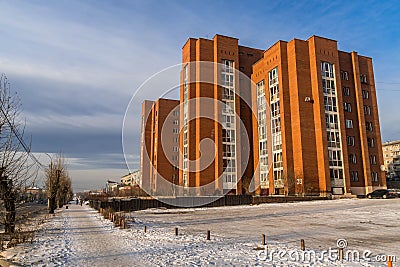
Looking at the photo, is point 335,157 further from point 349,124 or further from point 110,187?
point 110,187

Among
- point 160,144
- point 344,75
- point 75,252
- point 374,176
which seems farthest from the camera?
point 160,144

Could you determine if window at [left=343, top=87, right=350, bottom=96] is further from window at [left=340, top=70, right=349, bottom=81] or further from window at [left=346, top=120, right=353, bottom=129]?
window at [left=346, top=120, right=353, bottom=129]

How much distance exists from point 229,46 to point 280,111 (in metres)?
15.4

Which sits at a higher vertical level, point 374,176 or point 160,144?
point 160,144

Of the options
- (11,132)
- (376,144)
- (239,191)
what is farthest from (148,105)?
(11,132)

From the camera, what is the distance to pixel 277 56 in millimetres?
48344

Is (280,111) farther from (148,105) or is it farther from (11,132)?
(148,105)

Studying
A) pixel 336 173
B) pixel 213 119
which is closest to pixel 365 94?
pixel 336 173
